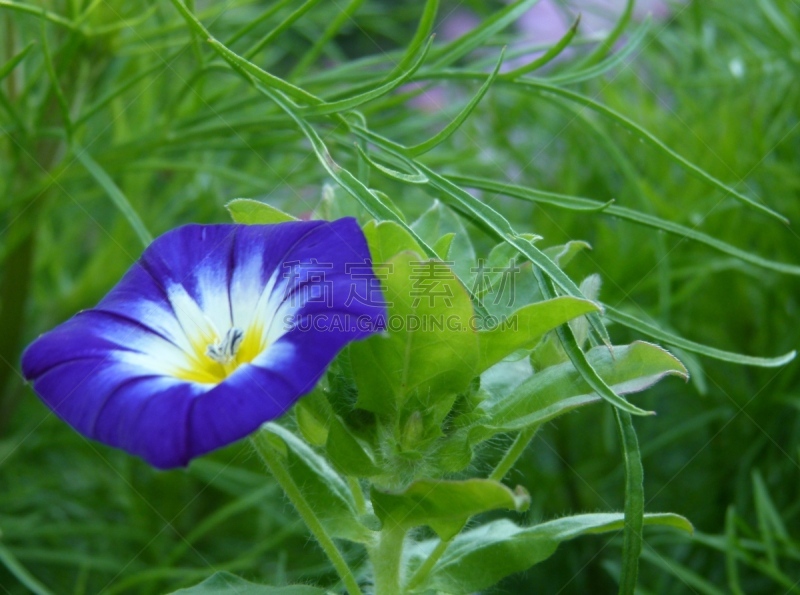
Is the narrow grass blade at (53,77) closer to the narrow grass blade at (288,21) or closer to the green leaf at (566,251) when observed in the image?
the narrow grass blade at (288,21)

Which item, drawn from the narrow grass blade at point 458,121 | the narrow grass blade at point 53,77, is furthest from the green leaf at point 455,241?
the narrow grass blade at point 53,77

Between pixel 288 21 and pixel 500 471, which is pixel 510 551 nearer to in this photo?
pixel 500 471

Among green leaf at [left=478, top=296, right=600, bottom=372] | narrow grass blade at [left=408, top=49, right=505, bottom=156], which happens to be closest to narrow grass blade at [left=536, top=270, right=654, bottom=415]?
green leaf at [left=478, top=296, right=600, bottom=372]

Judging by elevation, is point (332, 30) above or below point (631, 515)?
above

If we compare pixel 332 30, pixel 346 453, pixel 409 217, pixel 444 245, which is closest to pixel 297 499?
pixel 346 453

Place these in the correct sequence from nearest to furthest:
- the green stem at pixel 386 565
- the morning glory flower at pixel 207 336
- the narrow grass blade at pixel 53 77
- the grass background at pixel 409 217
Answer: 1. the morning glory flower at pixel 207 336
2. the green stem at pixel 386 565
3. the narrow grass blade at pixel 53 77
4. the grass background at pixel 409 217

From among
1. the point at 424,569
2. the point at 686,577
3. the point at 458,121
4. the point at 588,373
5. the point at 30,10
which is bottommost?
the point at 686,577
